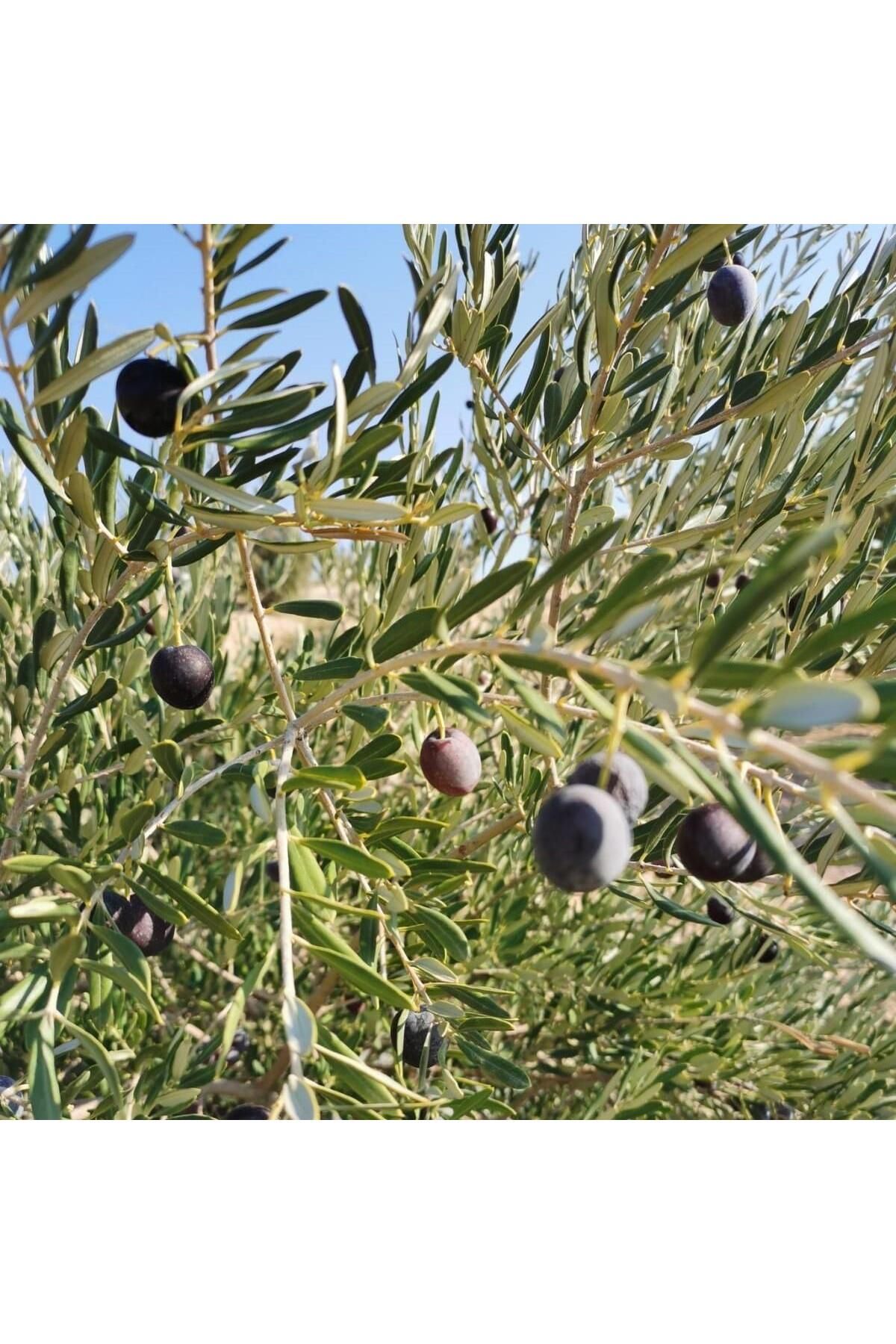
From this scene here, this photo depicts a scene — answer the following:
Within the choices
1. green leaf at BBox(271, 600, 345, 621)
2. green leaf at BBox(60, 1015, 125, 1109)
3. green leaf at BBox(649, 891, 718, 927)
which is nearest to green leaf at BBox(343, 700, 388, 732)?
green leaf at BBox(271, 600, 345, 621)

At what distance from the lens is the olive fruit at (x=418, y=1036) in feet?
3.30

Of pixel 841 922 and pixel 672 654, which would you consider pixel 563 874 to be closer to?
pixel 841 922

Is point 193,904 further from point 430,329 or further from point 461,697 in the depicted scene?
point 430,329

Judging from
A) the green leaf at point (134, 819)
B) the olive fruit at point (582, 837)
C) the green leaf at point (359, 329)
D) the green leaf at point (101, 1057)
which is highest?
the green leaf at point (359, 329)

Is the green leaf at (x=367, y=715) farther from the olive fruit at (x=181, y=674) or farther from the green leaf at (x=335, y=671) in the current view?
the olive fruit at (x=181, y=674)

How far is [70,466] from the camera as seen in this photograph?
2.53ft

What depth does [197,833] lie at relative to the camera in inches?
34.1

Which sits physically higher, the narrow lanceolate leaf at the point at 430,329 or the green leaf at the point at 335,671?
the narrow lanceolate leaf at the point at 430,329

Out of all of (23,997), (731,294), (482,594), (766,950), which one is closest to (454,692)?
(482,594)

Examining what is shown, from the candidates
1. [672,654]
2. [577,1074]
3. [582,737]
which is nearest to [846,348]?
[672,654]

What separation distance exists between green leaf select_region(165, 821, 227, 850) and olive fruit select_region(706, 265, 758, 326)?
0.99 meters

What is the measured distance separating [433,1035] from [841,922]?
0.69 m

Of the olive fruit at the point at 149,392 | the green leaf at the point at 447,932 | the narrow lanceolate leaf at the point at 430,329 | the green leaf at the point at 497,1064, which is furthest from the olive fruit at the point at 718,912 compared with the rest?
the olive fruit at the point at 149,392

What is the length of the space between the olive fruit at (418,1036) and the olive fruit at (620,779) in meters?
0.46
